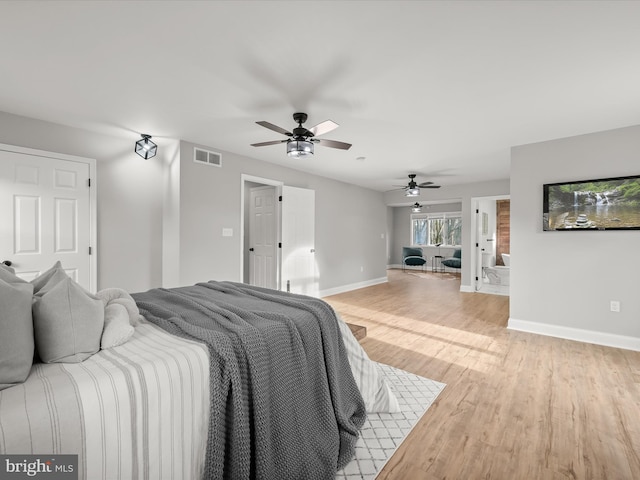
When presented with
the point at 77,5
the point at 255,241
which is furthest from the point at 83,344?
the point at 255,241

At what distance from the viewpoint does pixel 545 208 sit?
378 centimetres

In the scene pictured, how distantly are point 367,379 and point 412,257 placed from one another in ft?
26.9

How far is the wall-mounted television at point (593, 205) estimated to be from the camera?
129 inches

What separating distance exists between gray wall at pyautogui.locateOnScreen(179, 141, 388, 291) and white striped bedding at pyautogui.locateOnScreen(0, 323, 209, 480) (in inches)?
113

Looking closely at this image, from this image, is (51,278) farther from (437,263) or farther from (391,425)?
(437,263)

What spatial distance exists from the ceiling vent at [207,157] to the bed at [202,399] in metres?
2.68

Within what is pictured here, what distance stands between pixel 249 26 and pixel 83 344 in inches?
74.1

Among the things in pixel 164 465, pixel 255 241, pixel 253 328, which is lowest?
pixel 164 465

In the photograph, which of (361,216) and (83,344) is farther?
(361,216)

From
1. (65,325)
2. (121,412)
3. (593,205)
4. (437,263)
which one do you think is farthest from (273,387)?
(437,263)

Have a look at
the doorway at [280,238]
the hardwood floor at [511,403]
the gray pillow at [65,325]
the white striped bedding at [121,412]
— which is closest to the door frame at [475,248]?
the hardwood floor at [511,403]

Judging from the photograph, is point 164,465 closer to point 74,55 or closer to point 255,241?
point 74,55

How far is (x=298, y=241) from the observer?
5.45 m

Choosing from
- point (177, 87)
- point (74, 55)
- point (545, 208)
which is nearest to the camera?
point (74, 55)
